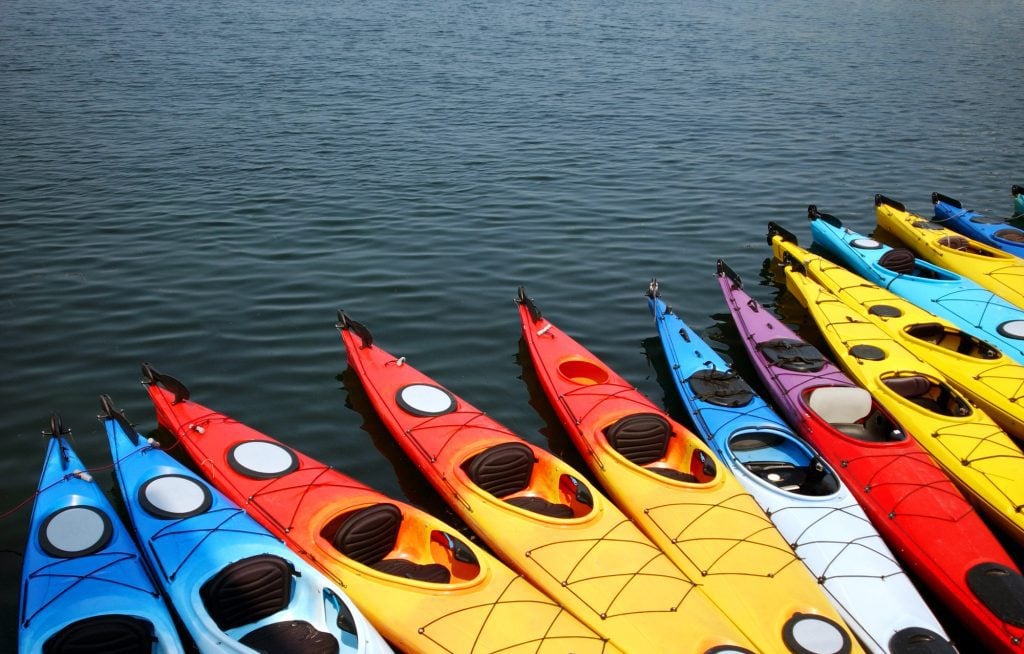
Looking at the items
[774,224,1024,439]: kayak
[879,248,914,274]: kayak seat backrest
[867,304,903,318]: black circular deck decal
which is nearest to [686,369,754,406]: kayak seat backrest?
[774,224,1024,439]: kayak

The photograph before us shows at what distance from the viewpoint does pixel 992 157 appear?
23.8m

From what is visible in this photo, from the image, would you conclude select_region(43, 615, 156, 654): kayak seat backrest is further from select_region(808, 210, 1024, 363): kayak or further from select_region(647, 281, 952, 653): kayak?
select_region(808, 210, 1024, 363): kayak

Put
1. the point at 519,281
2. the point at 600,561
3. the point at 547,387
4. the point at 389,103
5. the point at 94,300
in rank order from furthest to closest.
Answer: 1. the point at 389,103
2. the point at 519,281
3. the point at 94,300
4. the point at 547,387
5. the point at 600,561

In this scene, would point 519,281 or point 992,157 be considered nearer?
point 519,281

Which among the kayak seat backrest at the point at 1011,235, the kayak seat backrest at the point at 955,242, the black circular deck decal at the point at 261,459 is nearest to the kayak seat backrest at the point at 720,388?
the black circular deck decal at the point at 261,459

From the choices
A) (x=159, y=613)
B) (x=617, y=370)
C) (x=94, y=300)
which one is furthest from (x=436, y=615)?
(x=94, y=300)

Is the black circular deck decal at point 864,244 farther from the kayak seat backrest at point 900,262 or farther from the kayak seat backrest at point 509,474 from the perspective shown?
the kayak seat backrest at point 509,474

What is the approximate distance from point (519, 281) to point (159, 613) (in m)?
9.63

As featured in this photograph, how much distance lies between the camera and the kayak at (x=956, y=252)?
49.3ft

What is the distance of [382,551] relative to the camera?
902cm

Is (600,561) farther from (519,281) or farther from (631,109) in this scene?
(631,109)

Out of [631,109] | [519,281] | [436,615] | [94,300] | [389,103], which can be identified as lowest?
[436,615]

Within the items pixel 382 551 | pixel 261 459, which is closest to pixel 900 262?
pixel 382 551

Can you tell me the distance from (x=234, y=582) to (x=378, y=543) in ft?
5.33
